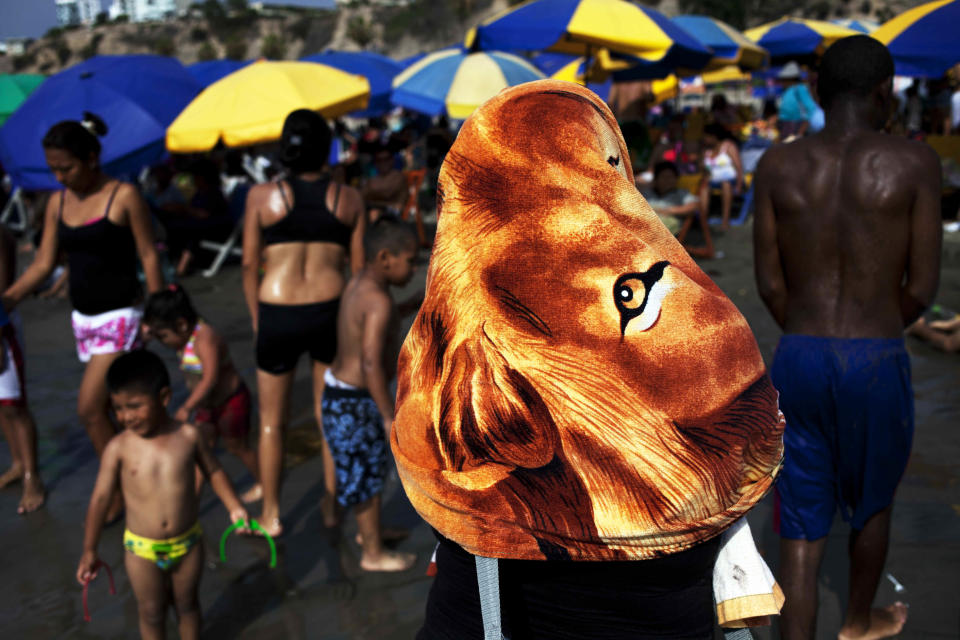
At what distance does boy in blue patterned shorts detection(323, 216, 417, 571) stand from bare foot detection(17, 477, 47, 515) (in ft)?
5.97

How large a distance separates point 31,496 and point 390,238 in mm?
2469

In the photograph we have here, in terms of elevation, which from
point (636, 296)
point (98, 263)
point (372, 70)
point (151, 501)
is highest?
point (636, 296)

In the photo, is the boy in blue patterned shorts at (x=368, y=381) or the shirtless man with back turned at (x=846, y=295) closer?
the shirtless man with back turned at (x=846, y=295)

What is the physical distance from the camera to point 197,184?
400 inches

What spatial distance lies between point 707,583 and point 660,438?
1.26 feet

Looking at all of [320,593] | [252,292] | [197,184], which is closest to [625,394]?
[320,593]

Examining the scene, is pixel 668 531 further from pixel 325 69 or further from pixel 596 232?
pixel 325 69

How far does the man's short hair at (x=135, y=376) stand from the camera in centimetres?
283

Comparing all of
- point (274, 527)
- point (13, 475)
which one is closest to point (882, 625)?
point (274, 527)

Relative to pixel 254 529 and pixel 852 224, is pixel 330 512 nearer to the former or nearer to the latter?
pixel 254 529

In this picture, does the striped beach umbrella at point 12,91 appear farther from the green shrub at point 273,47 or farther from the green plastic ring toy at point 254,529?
the green shrub at point 273,47

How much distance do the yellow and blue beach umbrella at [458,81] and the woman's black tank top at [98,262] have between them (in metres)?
5.89

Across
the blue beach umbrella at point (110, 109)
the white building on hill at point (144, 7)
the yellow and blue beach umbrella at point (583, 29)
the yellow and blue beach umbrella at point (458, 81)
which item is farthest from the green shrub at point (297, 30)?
the yellow and blue beach umbrella at point (583, 29)

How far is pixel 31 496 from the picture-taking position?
164 inches
